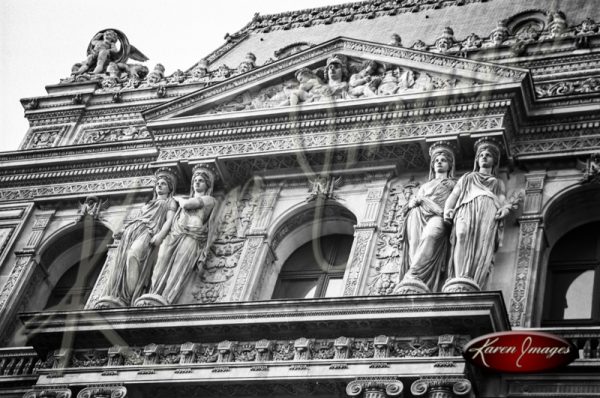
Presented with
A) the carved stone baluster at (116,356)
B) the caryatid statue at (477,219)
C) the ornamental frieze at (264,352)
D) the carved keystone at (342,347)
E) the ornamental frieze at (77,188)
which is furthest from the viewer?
the ornamental frieze at (77,188)

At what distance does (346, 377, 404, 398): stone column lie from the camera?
2141 centimetres

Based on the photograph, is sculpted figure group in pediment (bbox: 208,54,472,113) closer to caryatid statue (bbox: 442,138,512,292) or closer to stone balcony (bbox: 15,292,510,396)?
caryatid statue (bbox: 442,138,512,292)

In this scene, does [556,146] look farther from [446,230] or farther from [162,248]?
[162,248]

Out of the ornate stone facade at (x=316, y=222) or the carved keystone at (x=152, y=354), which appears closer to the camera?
the ornate stone facade at (x=316, y=222)

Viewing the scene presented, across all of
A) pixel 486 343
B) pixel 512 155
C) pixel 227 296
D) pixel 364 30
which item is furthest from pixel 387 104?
pixel 364 30

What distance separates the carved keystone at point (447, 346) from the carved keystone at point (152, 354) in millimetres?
5219

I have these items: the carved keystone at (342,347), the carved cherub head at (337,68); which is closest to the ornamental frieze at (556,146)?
the carved cherub head at (337,68)

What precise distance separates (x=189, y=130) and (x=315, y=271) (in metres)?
4.41

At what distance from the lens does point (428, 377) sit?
2139 cm

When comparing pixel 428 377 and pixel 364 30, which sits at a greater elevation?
pixel 364 30

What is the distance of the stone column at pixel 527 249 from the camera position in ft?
74.6

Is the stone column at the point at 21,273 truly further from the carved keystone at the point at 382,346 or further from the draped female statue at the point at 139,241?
the carved keystone at the point at 382,346

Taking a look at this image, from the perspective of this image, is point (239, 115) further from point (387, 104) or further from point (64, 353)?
point (64, 353)

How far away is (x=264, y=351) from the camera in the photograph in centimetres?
2306
